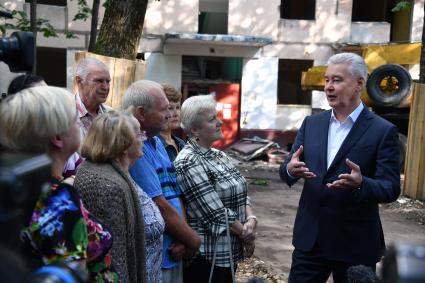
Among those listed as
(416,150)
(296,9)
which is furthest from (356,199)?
(296,9)

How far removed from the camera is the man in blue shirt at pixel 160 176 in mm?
2848

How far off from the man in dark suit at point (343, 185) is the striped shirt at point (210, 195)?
388mm

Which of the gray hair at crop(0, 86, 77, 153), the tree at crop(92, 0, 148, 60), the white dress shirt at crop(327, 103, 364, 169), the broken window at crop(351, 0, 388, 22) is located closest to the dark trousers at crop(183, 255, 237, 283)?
the white dress shirt at crop(327, 103, 364, 169)

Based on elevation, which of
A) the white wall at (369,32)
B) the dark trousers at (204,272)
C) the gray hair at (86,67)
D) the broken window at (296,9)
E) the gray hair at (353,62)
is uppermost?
the broken window at (296,9)

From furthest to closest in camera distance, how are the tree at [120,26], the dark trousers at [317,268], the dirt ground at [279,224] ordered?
the tree at [120,26] → the dirt ground at [279,224] → the dark trousers at [317,268]

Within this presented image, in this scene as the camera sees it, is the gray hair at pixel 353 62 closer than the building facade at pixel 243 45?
Yes

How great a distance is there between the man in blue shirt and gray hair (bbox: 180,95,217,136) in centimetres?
31

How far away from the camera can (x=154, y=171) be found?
2.89 metres

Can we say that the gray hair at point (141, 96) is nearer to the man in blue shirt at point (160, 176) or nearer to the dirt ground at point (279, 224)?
the man in blue shirt at point (160, 176)

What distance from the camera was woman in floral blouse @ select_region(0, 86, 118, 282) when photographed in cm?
159

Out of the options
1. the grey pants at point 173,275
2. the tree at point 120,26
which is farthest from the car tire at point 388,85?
the grey pants at point 173,275

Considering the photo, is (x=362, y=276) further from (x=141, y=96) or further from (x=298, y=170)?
(x=141, y=96)

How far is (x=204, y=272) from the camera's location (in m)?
3.36

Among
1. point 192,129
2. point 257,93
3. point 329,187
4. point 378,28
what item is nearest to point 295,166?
point 329,187
